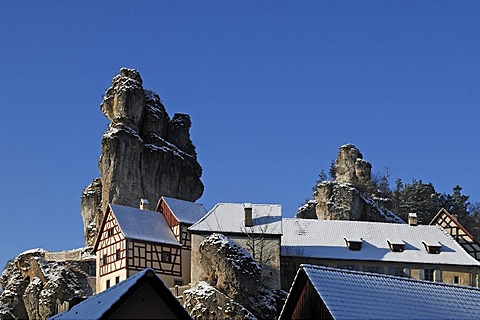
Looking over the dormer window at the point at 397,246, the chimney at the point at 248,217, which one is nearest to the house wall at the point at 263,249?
the chimney at the point at 248,217

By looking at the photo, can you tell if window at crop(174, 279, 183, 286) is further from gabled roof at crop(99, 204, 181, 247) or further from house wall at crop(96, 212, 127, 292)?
house wall at crop(96, 212, 127, 292)

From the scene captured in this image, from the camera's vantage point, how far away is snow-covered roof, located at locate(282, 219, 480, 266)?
6525 centimetres

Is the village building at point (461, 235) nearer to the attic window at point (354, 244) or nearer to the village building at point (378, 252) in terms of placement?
the village building at point (378, 252)

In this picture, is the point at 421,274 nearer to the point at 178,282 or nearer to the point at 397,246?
the point at 397,246

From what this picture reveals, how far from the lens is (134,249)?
6250 cm

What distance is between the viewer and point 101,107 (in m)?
85.9

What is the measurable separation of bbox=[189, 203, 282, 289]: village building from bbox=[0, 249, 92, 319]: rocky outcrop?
11533 mm

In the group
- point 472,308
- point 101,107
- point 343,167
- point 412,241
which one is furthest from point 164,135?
point 472,308

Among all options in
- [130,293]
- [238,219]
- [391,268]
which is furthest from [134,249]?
[130,293]

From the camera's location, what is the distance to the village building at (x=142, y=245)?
2463 inches

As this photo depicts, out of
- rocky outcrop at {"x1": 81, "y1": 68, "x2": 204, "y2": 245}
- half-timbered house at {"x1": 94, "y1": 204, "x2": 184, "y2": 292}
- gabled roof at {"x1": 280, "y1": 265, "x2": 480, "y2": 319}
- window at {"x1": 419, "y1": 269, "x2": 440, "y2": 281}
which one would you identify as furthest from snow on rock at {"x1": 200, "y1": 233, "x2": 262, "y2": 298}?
gabled roof at {"x1": 280, "y1": 265, "x2": 480, "y2": 319}

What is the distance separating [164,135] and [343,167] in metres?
17.8

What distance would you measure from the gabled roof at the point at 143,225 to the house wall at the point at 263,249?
11.1 ft

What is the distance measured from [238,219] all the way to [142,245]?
6901 millimetres
